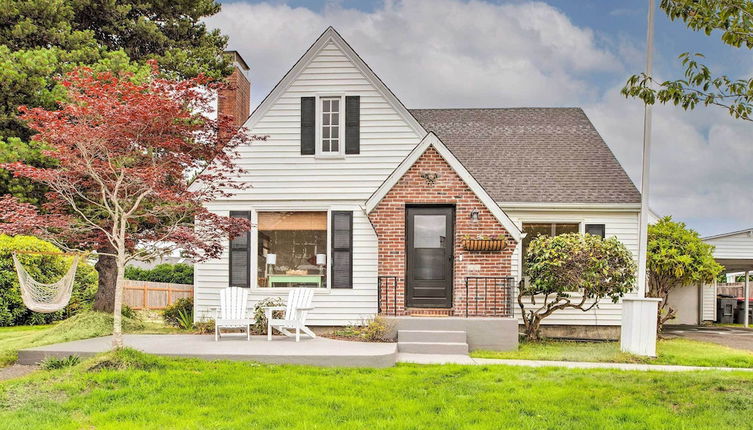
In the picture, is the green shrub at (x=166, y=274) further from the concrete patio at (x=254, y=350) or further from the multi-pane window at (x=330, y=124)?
the concrete patio at (x=254, y=350)

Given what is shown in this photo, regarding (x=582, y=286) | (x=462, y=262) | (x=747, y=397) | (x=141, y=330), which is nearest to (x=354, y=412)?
(x=747, y=397)

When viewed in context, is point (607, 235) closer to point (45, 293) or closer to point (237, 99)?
point (237, 99)

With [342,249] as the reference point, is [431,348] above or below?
below

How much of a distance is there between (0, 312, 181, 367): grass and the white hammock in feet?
2.34

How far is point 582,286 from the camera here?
11.3 metres

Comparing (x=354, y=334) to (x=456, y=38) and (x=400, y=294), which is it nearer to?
(x=400, y=294)

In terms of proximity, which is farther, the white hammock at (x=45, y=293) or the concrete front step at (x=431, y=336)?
the concrete front step at (x=431, y=336)

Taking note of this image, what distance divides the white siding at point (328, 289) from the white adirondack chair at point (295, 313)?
41.1 inches

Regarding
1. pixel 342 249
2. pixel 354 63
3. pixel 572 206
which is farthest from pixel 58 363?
pixel 572 206

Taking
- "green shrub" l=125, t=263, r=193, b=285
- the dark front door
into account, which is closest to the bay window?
the dark front door

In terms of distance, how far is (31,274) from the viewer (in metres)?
15.3

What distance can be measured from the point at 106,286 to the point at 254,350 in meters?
6.66

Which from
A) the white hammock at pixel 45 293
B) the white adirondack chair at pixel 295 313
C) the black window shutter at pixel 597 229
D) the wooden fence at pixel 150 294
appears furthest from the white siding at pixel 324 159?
the wooden fence at pixel 150 294

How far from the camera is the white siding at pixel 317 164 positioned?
12.6 metres
